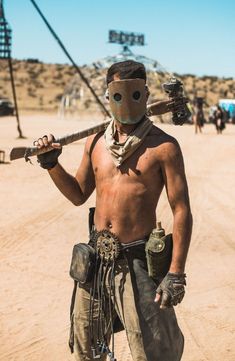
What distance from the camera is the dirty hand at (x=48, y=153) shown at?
3.39 meters

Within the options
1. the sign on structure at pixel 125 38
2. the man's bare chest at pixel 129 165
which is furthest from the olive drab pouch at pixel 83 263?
the sign on structure at pixel 125 38

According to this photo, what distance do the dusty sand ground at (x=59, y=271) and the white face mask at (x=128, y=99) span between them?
2.24 meters

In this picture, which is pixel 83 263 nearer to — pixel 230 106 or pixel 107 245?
pixel 107 245

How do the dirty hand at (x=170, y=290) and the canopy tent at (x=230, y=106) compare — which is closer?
the dirty hand at (x=170, y=290)

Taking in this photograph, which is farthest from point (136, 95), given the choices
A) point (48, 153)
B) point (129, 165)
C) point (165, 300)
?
point (165, 300)

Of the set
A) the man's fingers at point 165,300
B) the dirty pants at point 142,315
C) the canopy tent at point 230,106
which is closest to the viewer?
the man's fingers at point 165,300

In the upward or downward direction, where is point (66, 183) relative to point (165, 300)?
upward

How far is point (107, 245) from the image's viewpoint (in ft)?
11.2

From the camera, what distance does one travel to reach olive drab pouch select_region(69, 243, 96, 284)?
3.48m

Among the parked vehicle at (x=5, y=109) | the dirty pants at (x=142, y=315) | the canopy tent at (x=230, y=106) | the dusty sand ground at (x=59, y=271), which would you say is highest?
the dirty pants at (x=142, y=315)

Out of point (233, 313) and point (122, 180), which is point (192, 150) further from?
point (122, 180)

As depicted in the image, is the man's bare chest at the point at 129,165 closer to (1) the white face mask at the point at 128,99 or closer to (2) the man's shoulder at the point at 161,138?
(2) the man's shoulder at the point at 161,138

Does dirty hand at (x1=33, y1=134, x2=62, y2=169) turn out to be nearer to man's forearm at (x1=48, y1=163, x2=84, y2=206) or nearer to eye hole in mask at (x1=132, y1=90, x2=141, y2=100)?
man's forearm at (x1=48, y1=163, x2=84, y2=206)

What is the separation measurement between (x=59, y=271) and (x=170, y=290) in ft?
12.4
